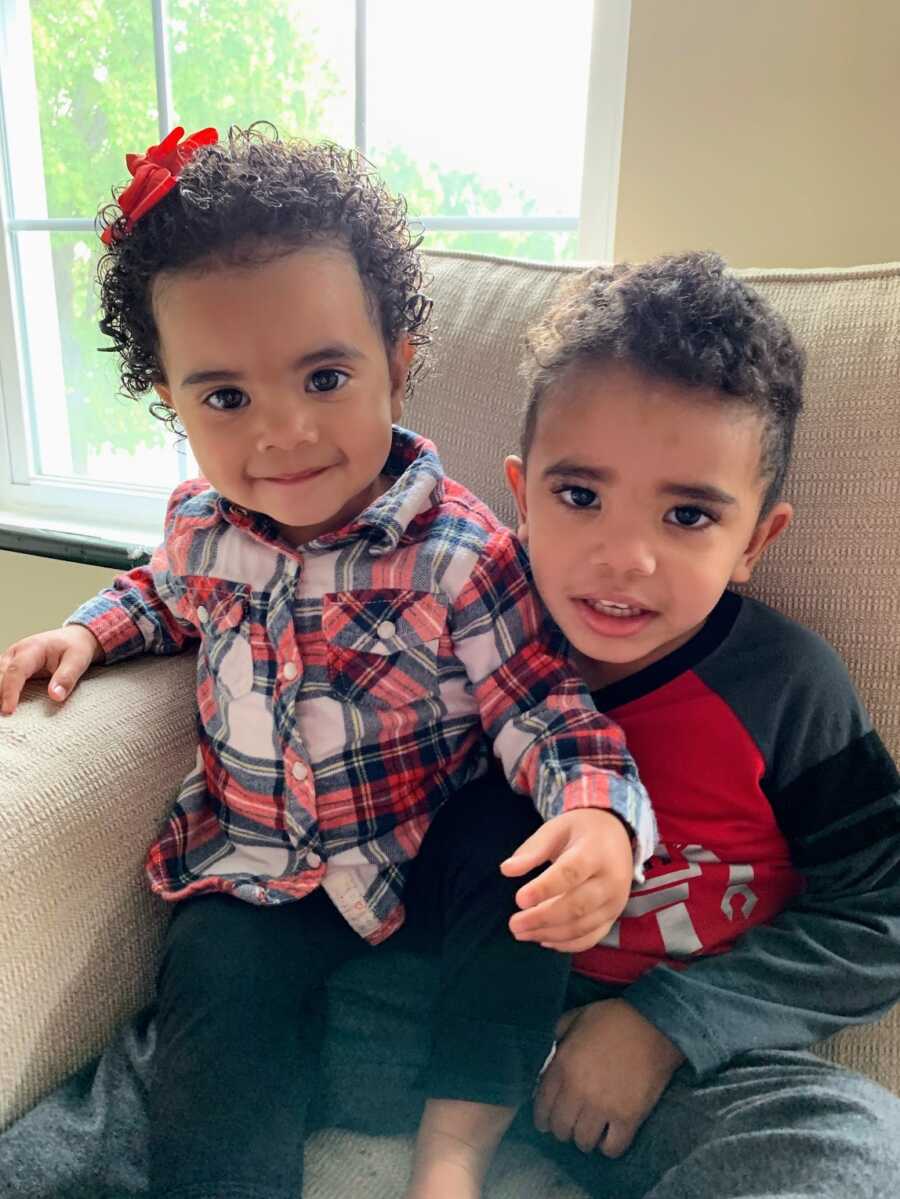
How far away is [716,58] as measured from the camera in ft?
3.44

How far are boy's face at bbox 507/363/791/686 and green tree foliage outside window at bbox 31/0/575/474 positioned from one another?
827 millimetres

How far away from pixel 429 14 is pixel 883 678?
3.94 ft

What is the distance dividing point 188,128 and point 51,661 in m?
1.19

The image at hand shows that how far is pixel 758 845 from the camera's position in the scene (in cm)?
72

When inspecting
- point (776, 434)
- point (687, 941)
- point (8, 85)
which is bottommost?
point (687, 941)

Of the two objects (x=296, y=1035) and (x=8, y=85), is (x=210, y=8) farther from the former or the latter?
(x=296, y=1035)

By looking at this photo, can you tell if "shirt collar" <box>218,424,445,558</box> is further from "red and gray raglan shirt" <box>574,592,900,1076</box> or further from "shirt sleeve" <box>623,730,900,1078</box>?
"shirt sleeve" <box>623,730,900,1078</box>

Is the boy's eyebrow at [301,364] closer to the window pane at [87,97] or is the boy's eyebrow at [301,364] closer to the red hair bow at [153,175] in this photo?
the red hair bow at [153,175]

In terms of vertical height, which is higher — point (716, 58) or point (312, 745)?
point (716, 58)

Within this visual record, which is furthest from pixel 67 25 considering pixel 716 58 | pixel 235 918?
pixel 235 918

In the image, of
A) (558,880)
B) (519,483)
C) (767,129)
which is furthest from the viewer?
(767,129)

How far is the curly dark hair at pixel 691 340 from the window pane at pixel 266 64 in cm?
96

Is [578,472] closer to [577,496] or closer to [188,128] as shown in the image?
[577,496]

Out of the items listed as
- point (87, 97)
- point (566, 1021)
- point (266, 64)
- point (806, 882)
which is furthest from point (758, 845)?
point (87, 97)
